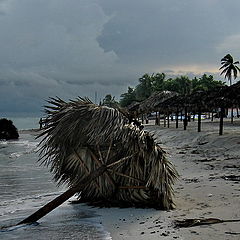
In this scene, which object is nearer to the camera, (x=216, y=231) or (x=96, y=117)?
(x=216, y=231)

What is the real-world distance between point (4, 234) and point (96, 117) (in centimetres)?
284

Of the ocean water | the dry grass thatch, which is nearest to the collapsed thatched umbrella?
the dry grass thatch

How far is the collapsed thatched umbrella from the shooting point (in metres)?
7.14

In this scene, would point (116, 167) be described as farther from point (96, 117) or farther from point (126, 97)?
point (126, 97)

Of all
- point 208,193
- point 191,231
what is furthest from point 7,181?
point 191,231

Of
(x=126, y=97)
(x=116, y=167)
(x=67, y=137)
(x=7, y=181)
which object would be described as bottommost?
(x=7, y=181)

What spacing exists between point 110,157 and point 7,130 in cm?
5137

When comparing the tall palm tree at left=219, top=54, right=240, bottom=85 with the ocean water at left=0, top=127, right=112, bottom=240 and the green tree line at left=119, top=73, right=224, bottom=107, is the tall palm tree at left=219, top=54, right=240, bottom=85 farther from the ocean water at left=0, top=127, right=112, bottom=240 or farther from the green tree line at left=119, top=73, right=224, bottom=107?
the ocean water at left=0, top=127, right=112, bottom=240

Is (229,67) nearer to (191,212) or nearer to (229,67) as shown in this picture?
(229,67)

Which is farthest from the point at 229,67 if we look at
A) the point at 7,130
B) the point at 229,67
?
the point at 7,130

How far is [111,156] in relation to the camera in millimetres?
7457

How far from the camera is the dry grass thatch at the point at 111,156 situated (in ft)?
23.4

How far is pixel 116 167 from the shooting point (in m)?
7.39

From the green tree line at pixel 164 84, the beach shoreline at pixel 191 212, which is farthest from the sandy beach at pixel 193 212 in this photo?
the green tree line at pixel 164 84
